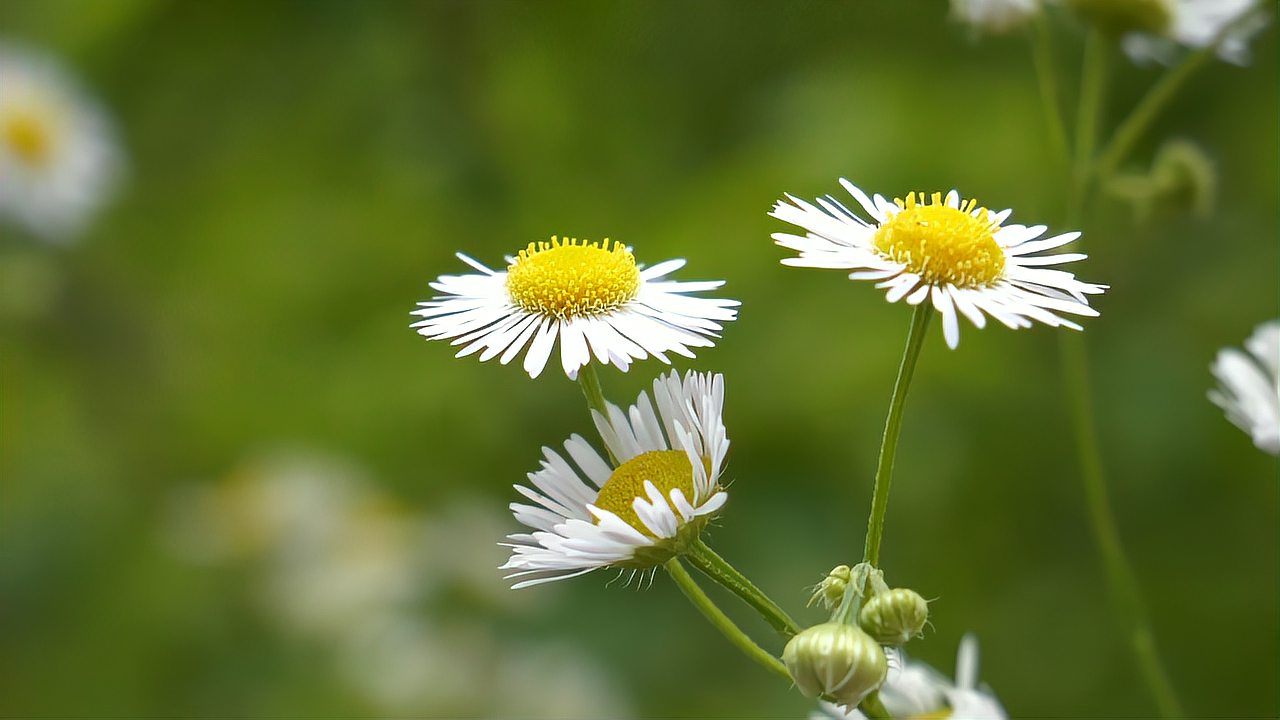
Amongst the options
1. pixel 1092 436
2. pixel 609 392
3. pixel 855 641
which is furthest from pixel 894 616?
pixel 609 392

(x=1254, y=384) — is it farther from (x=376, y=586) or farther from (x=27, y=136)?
(x=27, y=136)

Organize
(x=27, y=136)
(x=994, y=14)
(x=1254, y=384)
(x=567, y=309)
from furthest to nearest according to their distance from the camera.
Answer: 1. (x=27, y=136)
2. (x=994, y=14)
3. (x=1254, y=384)
4. (x=567, y=309)

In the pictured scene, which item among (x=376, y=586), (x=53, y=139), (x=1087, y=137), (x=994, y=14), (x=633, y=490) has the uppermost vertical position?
(x=53, y=139)

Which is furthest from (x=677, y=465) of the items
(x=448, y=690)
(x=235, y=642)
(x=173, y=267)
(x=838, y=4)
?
(x=173, y=267)

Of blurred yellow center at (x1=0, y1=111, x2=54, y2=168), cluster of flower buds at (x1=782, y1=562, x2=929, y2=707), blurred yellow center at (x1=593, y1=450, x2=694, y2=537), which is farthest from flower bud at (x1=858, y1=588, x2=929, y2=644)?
blurred yellow center at (x1=0, y1=111, x2=54, y2=168)

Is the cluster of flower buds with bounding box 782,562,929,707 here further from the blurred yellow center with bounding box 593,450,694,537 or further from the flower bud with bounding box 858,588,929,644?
the blurred yellow center with bounding box 593,450,694,537

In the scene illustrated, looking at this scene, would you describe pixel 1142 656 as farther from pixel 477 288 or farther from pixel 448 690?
pixel 448 690
